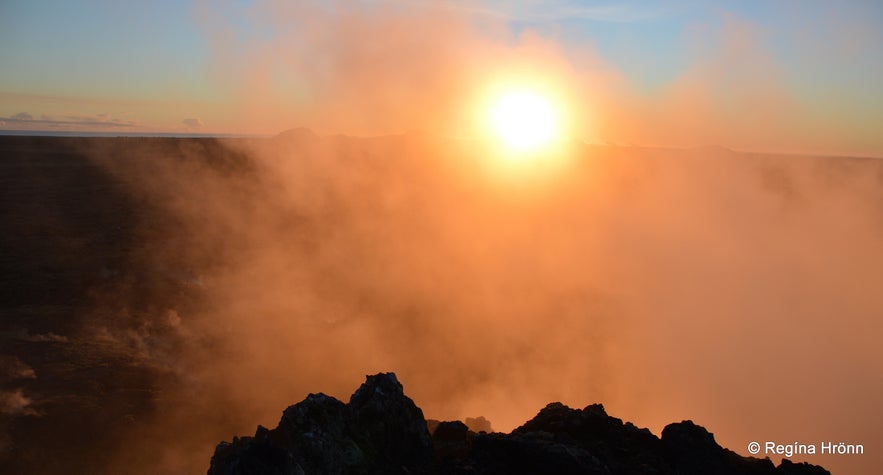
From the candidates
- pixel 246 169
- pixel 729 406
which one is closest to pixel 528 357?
pixel 729 406

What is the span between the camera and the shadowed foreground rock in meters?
10.4

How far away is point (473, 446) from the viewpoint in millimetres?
11172

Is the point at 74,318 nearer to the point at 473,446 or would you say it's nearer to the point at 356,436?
the point at 356,436

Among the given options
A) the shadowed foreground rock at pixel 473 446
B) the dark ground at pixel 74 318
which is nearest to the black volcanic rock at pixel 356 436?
the shadowed foreground rock at pixel 473 446

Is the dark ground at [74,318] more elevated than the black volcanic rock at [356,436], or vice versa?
the dark ground at [74,318]

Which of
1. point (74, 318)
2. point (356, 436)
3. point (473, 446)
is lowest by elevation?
point (356, 436)

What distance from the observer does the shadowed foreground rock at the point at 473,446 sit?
1045 centimetres

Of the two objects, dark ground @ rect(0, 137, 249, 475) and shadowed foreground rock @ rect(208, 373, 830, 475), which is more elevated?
dark ground @ rect(0, 137, 249, 475)

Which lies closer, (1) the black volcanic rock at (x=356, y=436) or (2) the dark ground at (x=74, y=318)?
(1) the black volcanic rock at (x=356, y=436)

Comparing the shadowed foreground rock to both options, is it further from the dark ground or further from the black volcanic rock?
the dark ground

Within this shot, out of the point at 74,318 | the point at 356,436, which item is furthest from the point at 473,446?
the point at 74,318

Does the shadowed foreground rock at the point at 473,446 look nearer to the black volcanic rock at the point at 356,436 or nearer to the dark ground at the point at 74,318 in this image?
the black volcanic rock at the point at 356,436

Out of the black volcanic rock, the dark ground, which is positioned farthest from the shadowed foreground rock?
the dark ground

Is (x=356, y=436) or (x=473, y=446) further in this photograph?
(x=356, y=436)
